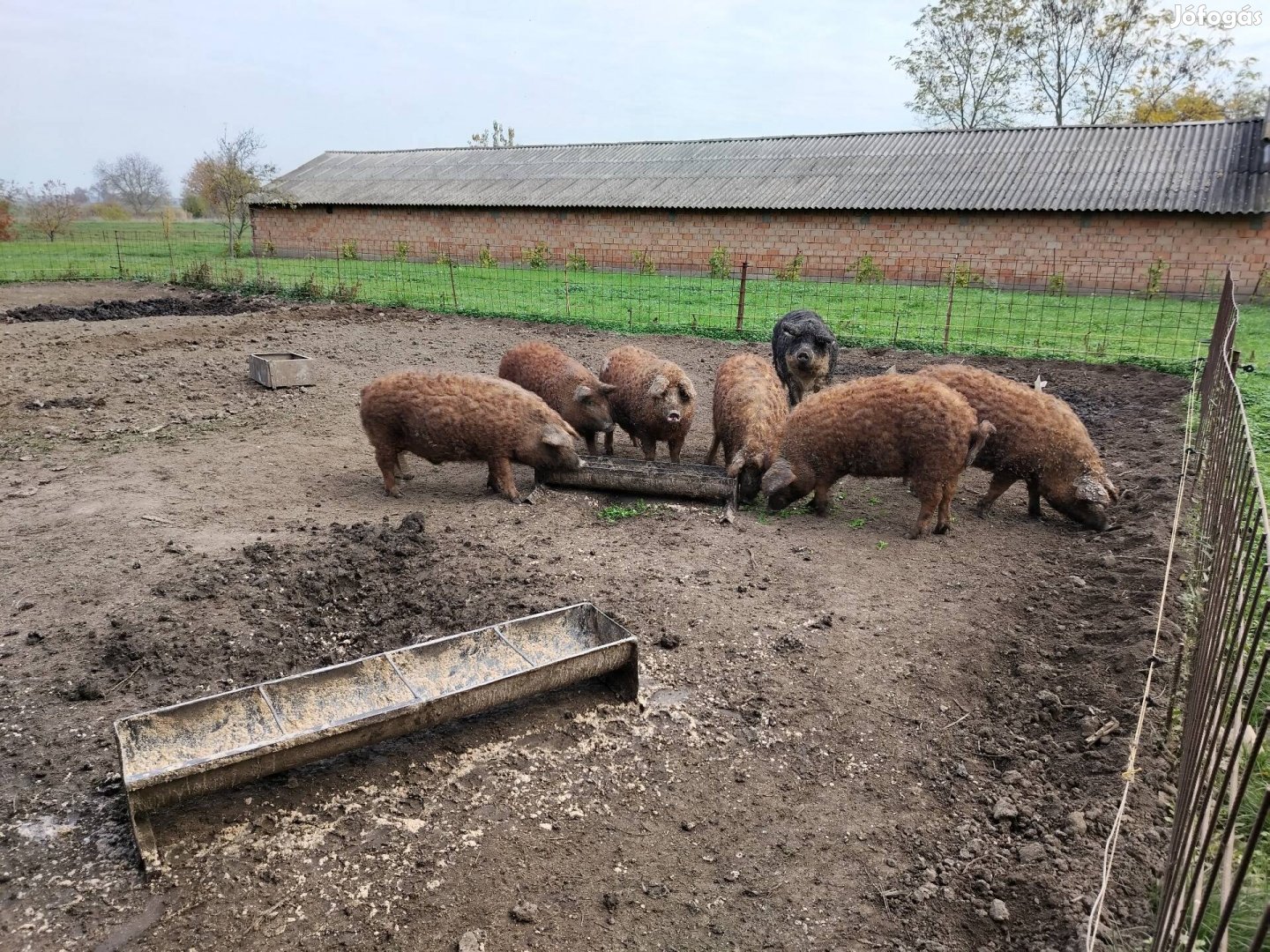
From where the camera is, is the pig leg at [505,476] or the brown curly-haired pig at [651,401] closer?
the pig leg at [505,476]

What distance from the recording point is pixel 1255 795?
3.47 metres

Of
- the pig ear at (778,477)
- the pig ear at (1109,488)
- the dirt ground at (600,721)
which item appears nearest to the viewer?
the dirt ground at (600,721)

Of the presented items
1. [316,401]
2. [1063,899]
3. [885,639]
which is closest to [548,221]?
[316,401]

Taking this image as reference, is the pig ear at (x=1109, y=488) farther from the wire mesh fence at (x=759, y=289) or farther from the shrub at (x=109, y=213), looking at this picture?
the shrub at (x=109, y=213)

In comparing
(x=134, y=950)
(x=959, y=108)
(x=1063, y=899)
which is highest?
(x=959, y=108)

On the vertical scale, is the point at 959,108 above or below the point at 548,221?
above

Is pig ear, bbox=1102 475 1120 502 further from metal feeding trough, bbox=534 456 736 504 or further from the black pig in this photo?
the black pig

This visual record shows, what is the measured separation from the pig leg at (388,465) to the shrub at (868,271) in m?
20.4

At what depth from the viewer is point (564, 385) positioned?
888 cm

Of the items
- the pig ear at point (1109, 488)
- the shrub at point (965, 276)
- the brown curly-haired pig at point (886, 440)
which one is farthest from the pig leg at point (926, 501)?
the shrub at point (965, 276)

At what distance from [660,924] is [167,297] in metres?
20.8

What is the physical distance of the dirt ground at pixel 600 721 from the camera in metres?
3.27

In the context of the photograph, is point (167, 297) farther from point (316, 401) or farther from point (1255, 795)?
point (1255, 795)

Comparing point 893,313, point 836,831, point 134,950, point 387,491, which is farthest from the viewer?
point 893,313
